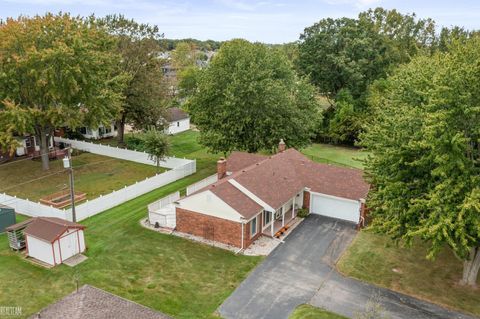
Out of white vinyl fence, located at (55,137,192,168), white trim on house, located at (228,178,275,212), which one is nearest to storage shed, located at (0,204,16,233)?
white trim on house, located at (228,178,275,212)

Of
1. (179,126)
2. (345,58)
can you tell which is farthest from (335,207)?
(345,58)

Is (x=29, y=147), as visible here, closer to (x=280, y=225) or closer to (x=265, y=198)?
(x=265, y=198)

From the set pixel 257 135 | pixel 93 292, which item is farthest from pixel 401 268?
pixel 257 135

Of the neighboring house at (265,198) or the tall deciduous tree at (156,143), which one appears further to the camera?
the tall deciduous tree at (156,143)

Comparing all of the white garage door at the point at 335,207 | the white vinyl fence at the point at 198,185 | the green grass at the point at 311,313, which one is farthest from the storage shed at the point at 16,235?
the white garage door at the point at 335,207

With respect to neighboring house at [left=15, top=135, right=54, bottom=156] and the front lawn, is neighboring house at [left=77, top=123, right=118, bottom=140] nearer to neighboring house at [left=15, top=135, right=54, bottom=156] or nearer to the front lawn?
neighboring house at [left=15, top=135, right=54, bottom=156]

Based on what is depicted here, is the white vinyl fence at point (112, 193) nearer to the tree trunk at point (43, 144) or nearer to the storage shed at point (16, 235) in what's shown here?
the storage shed at point (16, 235)

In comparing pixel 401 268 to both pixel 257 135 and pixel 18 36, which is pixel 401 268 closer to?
pixel 257 135
